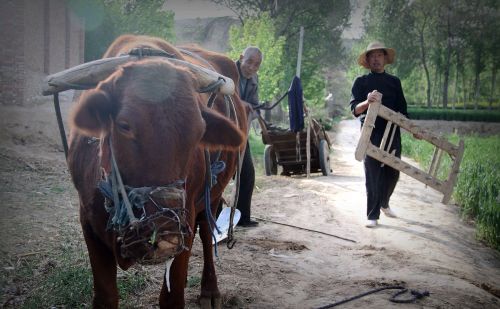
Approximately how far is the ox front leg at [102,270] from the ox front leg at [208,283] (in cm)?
102

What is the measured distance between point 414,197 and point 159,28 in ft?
45.4

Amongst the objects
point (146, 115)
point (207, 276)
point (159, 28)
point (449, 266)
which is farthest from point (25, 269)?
point (159, 28)

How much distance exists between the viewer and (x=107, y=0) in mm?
19484

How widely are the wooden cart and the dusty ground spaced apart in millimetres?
2123

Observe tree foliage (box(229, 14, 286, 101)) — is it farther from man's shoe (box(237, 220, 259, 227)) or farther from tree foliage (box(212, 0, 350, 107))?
man's shoe (box(237, 220, 259, 227))

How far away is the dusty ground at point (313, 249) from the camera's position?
4.07 meters

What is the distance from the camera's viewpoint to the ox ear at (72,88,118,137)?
2.41 metres

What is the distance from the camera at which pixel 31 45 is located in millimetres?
14438

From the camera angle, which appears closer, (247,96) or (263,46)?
(247,96)

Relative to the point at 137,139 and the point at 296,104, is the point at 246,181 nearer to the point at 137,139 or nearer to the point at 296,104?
the point at 296,104

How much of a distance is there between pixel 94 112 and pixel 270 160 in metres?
9.45

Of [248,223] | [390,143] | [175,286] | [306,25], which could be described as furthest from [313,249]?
[306,25]

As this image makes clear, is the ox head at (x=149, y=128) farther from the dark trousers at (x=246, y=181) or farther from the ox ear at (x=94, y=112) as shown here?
the dark trousers at (x=246, y=181)

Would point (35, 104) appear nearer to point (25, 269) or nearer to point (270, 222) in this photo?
point (270, 222)
